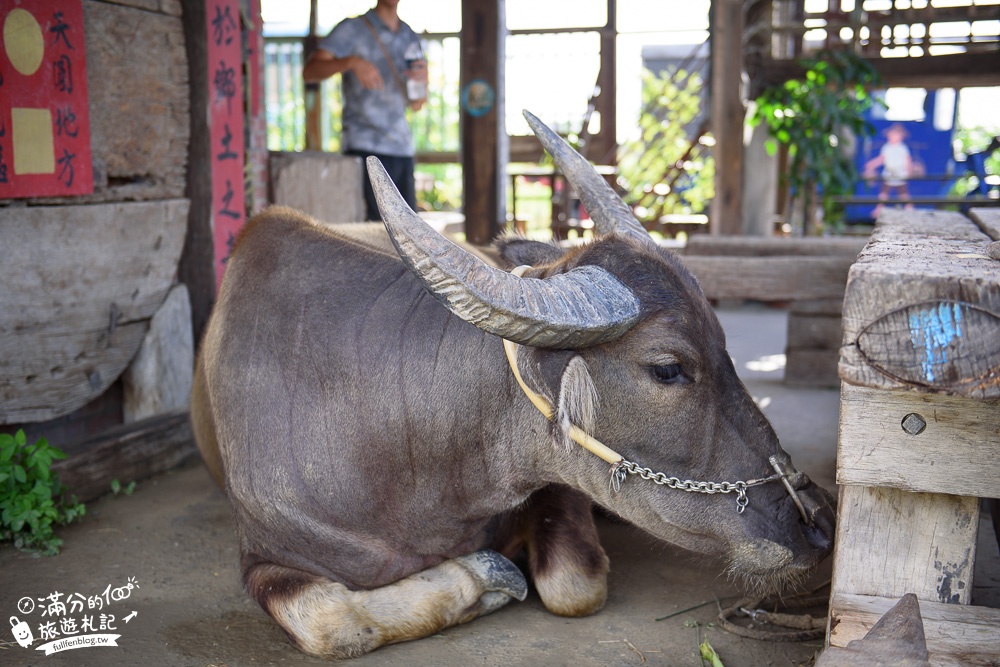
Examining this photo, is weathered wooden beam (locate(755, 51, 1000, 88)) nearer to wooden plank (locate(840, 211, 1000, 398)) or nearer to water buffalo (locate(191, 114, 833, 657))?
water buffalo (locate(191, 114, 833, 657))

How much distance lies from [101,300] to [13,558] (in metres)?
1.19

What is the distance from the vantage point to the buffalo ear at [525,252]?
2.82 metres

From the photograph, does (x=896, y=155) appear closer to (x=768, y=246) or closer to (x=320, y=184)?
(x=768, y=246)

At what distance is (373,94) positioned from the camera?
5535 mm

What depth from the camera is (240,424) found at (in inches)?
112

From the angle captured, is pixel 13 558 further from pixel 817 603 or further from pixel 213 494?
pixel 817 603

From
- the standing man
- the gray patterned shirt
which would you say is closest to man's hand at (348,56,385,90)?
the standing man

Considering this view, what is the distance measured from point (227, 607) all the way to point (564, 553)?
43.3 inches

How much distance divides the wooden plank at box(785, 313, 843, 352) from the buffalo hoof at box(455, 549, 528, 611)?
3.30m

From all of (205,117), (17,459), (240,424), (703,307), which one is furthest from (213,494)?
(703,307)

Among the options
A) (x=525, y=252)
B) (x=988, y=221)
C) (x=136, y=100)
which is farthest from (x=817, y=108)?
(x=525, y=252)

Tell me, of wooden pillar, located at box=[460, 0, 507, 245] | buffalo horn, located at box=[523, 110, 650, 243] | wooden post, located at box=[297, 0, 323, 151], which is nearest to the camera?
buffalo horn, located at box=[523, 110, 650, 243]

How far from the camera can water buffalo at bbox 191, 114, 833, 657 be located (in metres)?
2.38

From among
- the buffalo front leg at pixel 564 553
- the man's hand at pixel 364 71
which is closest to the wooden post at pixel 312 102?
the man's hand at pixel 364 71
